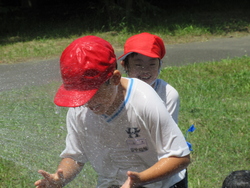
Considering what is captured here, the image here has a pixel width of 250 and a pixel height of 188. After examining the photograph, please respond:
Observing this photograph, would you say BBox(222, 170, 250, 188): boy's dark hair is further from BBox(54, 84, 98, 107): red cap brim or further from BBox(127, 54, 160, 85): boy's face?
BBox(127, 54, 160, 85): boy's face

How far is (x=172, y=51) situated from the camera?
8531mm

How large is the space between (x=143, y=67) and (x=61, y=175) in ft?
3.46

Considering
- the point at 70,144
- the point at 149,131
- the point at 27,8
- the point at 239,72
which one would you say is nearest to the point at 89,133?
the point at 70,144

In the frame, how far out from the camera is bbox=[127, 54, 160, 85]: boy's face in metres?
2.58

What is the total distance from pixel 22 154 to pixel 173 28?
757 centimetres

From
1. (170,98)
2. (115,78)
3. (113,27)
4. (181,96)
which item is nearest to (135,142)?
(115,78)

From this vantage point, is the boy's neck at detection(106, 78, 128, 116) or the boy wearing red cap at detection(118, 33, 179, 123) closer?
the boy's neck at detection(106, 78, 128, 116)

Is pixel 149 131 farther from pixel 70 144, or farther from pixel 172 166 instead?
pixel 70 144

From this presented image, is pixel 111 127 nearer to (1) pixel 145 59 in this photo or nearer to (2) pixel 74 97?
(2) pixel 74 97

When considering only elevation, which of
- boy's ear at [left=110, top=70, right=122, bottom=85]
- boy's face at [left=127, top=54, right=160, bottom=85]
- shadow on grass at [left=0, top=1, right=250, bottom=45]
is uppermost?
boy's ear at [left=110, top=70, right=122, bottom=85]

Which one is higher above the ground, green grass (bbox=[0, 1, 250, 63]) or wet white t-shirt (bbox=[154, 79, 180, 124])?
wet white t-shirt (bbox=[154, 79, 180, 124])

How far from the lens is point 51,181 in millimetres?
1785

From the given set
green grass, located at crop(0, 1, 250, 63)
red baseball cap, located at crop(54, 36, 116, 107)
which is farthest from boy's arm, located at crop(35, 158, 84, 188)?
green grass, located at crop(0, 1, 250, 63)

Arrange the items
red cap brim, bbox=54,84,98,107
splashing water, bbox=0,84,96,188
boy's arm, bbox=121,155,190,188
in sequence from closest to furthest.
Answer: red cap brim, bbox=54,84,98,107, boy's arm, bbox=121,155,190,188, splashing water, bbox=0,84,96,188
